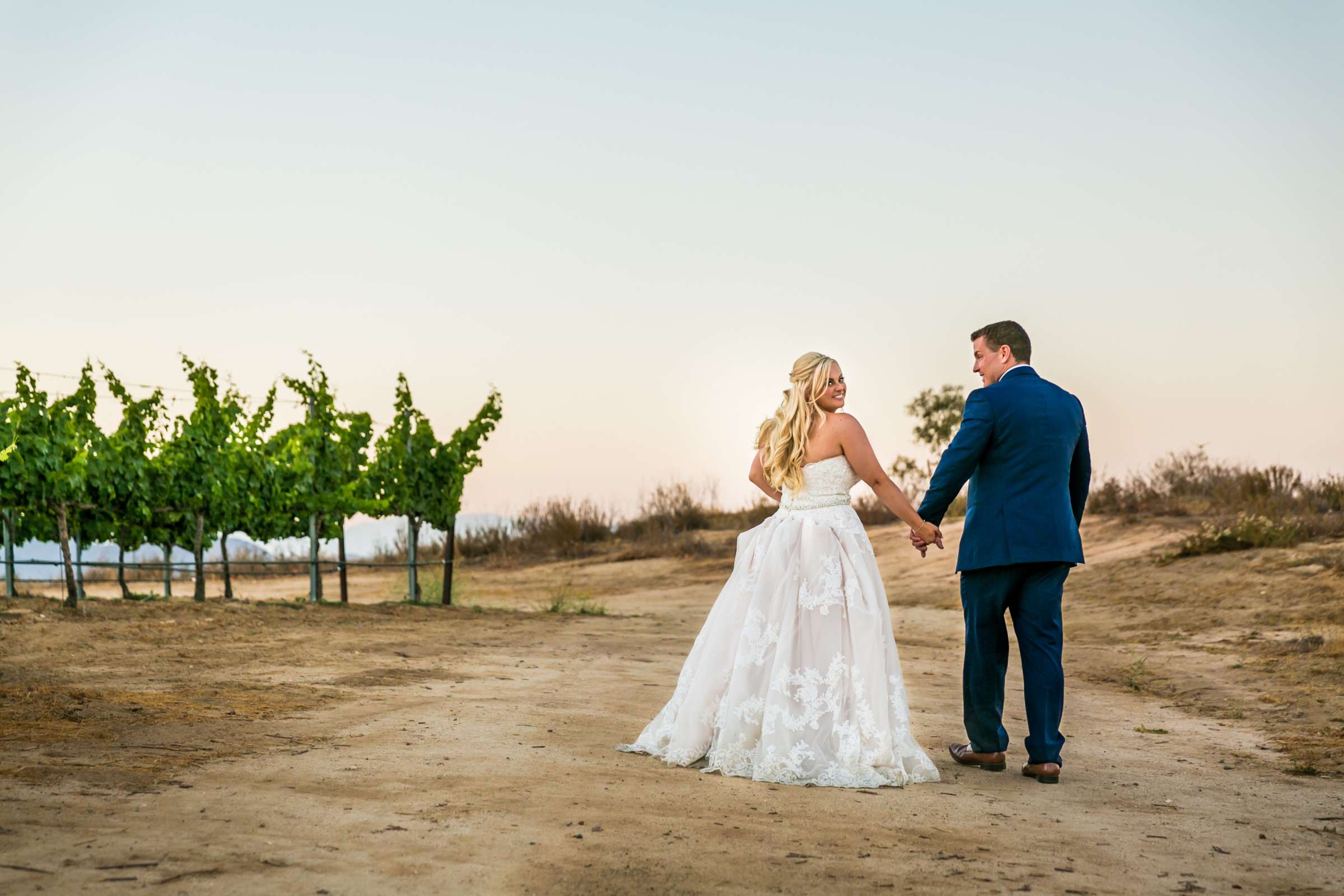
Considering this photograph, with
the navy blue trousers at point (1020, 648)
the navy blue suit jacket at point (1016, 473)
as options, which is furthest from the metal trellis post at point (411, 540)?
the navy blue suit jacket at point (1016, 473)

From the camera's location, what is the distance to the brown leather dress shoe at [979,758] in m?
6.00

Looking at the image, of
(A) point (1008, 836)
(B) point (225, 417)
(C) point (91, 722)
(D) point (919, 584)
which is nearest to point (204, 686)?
(C) point (91, 722)

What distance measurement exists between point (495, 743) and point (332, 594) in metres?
25.3

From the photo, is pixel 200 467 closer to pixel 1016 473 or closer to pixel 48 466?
pixel 48 466

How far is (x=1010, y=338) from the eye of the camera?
604 cm

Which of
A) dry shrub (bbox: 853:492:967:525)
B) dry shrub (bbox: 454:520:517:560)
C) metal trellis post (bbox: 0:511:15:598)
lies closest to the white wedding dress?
metal trellis post (bbox: 0:511:15:598)

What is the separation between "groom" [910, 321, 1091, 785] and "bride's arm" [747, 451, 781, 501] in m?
0.91

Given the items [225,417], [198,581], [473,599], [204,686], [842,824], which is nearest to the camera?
[842,824]

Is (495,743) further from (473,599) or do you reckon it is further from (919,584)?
(473,599)

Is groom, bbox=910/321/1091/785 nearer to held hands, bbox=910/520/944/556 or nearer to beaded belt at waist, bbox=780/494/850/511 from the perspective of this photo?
held hands, bbox=910/520/944/556

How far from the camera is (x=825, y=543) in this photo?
19.8 feet

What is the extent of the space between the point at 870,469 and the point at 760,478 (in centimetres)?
75

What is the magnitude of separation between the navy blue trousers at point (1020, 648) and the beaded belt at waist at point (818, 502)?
30.0 inches

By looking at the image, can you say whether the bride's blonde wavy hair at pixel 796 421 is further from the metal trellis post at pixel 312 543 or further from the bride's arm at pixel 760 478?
the metal trellis post at pixel 312 543
